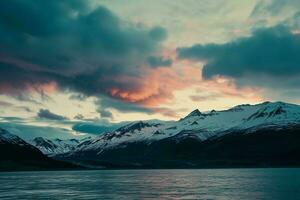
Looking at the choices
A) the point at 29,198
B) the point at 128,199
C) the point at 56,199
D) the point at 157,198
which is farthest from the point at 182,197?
the point at 29,198

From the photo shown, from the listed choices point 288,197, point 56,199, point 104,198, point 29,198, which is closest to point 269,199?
point 288,197

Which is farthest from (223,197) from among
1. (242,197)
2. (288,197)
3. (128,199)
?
(128,199)

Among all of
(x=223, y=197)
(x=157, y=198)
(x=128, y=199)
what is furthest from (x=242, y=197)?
(x=128, y=199)

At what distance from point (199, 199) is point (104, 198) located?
2123 cm

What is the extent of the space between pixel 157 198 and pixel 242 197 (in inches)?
727

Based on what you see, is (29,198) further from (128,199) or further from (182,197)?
(182,197)

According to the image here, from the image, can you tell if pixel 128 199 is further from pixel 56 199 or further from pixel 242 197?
pixel 242 197

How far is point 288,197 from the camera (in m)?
101

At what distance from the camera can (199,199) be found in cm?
9838

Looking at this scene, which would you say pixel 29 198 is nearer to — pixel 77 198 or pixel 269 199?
pixel 77 198

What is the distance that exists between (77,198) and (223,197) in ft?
105

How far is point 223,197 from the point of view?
102938 mm

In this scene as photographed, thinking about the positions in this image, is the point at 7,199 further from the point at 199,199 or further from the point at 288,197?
the point at 288,197

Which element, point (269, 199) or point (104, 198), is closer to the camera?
point (269, 199)
